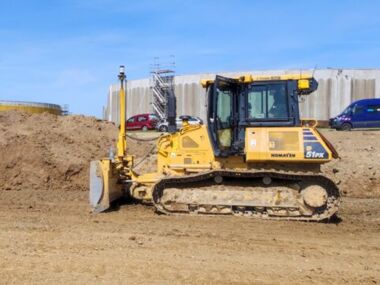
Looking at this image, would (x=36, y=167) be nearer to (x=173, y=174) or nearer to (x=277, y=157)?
(x=173, y=174)

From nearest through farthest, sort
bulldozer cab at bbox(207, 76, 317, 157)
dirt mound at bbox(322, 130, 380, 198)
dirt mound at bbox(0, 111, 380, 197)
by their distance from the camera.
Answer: bulldozer cab at bbox(207, 76, 317, 157)
dirt mound at bbox(322, 130, 380, 198)
dirt mound at bbox(0, 111, 380, 197)

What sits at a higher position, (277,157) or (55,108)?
(55,108)

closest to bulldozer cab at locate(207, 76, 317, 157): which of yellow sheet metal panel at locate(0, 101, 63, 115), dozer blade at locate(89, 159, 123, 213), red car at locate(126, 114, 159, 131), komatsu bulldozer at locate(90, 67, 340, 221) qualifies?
komatsu bulldozer at locate(90, 67, 340, 221)

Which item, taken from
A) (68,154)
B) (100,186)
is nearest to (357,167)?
(68,154)

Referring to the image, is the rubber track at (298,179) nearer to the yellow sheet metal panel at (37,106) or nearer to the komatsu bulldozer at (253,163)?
the komatsu bulldozer at (253,163)

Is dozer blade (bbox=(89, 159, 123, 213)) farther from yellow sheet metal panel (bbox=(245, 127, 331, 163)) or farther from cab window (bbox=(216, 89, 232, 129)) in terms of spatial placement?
yellow sheet metal panel (bbox=(245, 127, 331, 163))

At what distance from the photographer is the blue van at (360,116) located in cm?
3444

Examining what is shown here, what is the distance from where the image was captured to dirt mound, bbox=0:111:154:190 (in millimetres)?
17625

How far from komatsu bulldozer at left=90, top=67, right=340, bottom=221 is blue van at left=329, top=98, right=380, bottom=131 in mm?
23372

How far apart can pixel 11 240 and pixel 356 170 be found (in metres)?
12.0

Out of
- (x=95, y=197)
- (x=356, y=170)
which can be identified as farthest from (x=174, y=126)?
(x=356, y=170)

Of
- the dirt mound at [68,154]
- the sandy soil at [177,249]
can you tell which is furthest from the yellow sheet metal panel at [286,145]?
the dirt mound at [68,154]

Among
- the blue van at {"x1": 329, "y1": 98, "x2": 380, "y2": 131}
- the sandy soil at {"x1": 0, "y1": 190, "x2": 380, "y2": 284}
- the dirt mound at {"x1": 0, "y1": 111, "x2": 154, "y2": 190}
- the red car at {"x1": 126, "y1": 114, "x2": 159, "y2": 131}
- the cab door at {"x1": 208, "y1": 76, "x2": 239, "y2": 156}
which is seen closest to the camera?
the sandy soil at {"x1": 0, "y1": 190, "x2": 380, "y2": 284}

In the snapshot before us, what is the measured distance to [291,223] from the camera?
11.3 m
